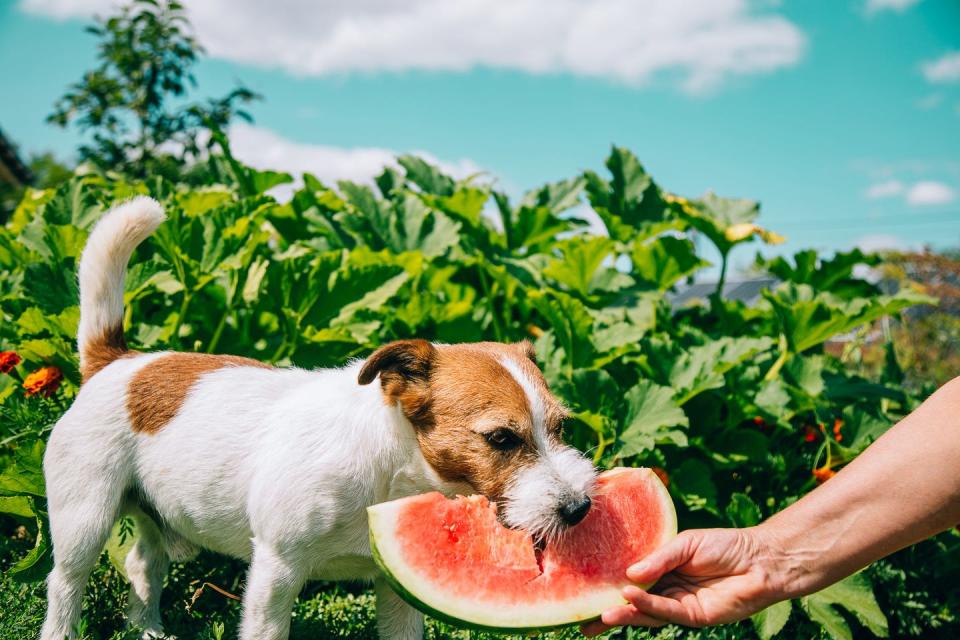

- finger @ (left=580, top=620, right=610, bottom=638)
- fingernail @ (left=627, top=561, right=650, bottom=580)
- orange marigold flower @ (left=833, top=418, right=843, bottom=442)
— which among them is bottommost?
finger @ (left=580, top=620, right=610, bottom=638)

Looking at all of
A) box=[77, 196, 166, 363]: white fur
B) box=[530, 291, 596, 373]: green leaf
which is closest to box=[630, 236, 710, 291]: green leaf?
box=[530, 291, 596, 373]: green leaf

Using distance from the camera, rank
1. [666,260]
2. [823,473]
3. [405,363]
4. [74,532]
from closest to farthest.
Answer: [405,363], [74,532], [823,473], [666,260]

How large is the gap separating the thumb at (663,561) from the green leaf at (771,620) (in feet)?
4.44

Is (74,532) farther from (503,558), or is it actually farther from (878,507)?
(878,507)

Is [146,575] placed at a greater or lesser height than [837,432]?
lesser

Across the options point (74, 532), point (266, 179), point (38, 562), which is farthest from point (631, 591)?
point (266, 179)

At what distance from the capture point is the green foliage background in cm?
342

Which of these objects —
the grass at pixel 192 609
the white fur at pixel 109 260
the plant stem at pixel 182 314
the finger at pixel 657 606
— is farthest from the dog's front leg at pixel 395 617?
the plant stem at pixel 182 314

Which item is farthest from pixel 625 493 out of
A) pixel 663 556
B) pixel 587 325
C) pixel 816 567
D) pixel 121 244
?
pixel 121 244

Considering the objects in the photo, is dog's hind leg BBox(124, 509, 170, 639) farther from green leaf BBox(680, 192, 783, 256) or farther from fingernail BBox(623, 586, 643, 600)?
green leaf BBox(680, 192, 783, 256)

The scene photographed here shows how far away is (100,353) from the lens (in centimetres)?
300

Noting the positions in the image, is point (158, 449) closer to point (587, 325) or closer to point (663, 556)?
point (663, 556)

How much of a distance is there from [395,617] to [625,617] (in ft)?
3.04

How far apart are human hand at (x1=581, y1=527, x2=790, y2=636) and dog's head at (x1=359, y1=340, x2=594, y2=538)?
0.32 meters
